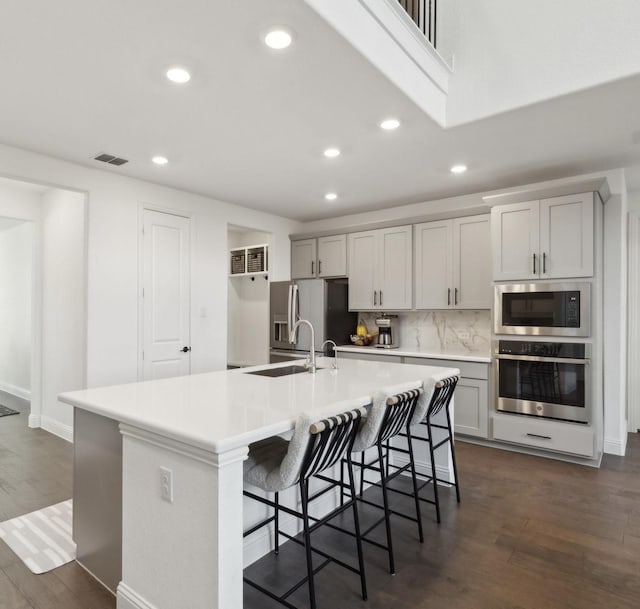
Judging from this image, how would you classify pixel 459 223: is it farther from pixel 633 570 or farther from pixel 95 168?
pixel 95 168

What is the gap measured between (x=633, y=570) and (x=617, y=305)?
94.2 inches

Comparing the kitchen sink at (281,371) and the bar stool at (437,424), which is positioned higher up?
the kitchen sink at (281,371)

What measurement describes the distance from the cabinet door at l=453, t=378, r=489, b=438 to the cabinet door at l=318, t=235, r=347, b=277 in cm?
200

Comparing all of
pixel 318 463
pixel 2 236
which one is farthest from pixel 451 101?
pixel 2 236

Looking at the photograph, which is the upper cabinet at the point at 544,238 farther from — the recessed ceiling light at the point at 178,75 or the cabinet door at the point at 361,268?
the recessed ceiling light at the point at 178,75

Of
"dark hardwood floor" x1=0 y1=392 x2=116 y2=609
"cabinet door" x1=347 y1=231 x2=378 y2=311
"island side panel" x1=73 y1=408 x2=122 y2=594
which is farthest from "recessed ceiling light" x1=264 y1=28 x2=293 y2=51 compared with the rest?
"cabinet door" x1=347 y1=231 x2=378 y2=311

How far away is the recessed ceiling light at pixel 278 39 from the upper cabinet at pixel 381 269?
307 cm

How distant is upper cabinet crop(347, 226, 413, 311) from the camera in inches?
191

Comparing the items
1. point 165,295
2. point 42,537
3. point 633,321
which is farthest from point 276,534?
point 633,321

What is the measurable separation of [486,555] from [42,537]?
2428 millimetres

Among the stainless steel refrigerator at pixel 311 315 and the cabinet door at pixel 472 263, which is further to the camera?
the stainless steel refrigerator at pixel 311 315

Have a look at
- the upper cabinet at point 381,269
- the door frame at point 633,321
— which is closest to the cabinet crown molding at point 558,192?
the door frame at point 633,321

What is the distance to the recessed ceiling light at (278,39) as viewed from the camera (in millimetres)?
1900

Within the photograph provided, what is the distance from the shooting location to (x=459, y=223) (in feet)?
14.6
